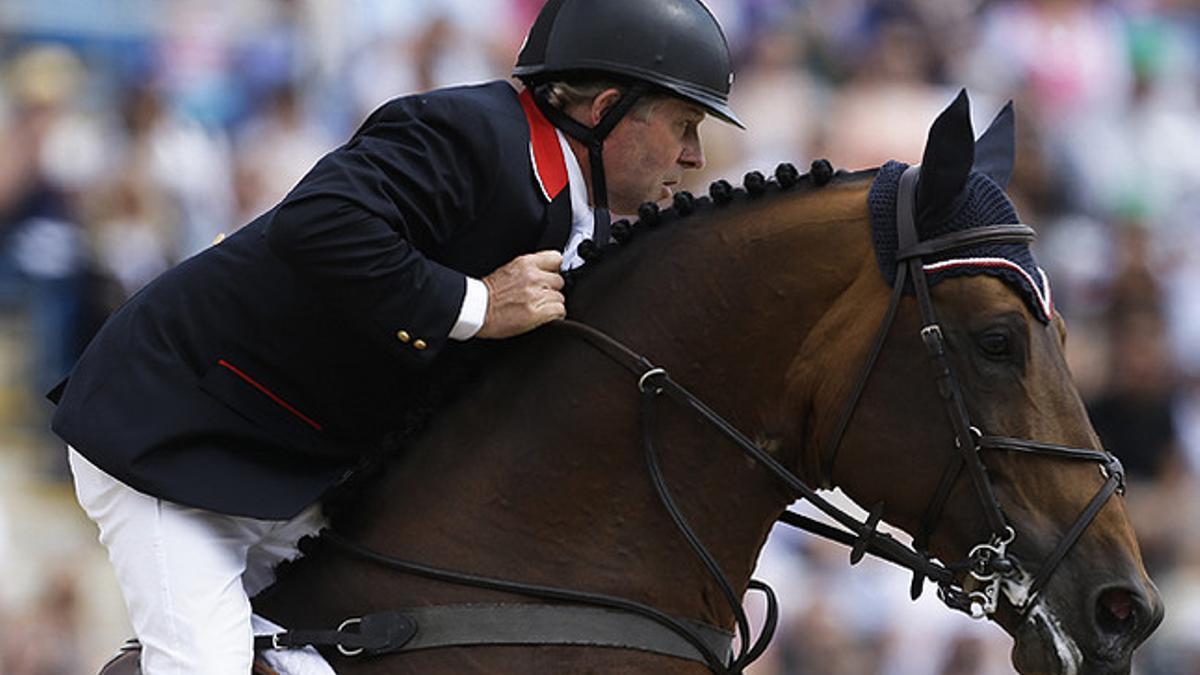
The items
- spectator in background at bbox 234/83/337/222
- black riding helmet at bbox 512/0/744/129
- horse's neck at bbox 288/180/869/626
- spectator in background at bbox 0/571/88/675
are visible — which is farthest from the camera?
spectator in background at bbox 234/83/337/222

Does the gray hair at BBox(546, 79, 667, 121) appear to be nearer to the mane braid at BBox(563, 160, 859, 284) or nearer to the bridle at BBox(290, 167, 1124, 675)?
the mane braid at BBox(563, 160, 859, 284)

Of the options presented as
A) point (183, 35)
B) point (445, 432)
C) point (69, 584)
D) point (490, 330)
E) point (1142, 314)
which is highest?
point (490, 330)

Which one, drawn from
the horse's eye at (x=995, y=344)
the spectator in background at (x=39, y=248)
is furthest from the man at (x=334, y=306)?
the spectator in background at (x=39, y=248)

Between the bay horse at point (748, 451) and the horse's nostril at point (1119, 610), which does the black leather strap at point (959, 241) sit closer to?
the bay horse at point (748, 451)

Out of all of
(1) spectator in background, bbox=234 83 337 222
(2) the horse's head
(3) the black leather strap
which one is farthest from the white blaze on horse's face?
(1) spectator in background, bbox=234 83 337 222

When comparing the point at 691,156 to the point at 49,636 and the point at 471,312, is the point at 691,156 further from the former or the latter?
the point at 49,636

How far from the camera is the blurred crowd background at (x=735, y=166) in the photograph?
8.82m

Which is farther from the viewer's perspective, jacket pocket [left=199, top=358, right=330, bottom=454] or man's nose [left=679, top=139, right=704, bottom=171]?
man's nose [left=679, top=139, right=704, bottom=171]

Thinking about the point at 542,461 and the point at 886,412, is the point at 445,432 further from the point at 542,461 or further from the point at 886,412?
the point at 886,412

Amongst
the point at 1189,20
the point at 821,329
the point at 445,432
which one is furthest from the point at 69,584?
the point at 1189,20

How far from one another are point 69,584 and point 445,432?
4884mm

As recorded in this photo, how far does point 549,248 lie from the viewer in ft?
13.0

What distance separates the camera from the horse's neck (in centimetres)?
383

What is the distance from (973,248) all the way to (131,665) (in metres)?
1.90
